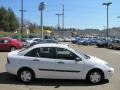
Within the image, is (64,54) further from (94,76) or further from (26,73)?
(26,73)

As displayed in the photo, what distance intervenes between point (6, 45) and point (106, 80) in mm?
21384

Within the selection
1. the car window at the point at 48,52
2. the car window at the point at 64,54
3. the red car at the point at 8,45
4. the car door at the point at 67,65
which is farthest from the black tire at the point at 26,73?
the red car at the point at 8,45

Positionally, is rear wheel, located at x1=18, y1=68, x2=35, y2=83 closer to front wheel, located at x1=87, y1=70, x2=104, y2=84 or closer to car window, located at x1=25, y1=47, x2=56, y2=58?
car window, located at x1=25, y1=47, x2=56, y2=58

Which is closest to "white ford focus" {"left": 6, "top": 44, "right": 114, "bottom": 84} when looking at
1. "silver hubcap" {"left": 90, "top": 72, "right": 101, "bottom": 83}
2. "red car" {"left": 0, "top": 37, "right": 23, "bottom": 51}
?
"silver hubcap" {"left": 90, "top": 72, "right": 101, "bottom": 83}

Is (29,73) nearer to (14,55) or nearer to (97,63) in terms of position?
(14,55)

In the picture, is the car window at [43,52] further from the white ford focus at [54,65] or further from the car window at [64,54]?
the car window at [64,54]

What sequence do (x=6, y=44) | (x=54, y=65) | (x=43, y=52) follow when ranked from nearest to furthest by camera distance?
(x=54, y=65)
(x=43, y=52)
(x=6, y=44)

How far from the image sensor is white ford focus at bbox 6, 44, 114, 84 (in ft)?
39.8

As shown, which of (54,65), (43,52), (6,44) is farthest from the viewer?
(6,44)

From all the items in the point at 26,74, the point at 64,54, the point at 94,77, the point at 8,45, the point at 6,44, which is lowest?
the point at 94,77

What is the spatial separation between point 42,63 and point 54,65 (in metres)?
0.46

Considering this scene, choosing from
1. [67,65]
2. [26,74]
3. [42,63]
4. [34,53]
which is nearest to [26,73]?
[26,74]

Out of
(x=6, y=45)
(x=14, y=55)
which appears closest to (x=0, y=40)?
(x=6, y=45)

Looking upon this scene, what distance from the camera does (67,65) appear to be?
39.7ft
